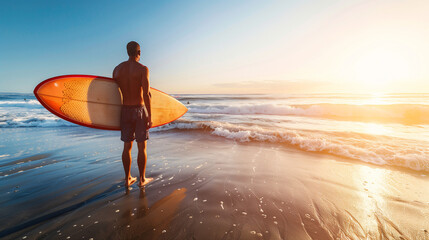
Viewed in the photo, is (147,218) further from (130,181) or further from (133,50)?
(133,50)

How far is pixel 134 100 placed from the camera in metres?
2.85

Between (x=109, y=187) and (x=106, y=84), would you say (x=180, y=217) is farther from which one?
(x=106, y=84)

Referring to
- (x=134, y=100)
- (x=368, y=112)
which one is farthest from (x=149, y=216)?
(x=368, y=112)

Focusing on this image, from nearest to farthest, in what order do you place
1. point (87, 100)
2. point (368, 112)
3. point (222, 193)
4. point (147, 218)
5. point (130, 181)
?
point (147, 218) < point (222, 193) < point (130, 181) < point (87, 100) < point (368, 112)

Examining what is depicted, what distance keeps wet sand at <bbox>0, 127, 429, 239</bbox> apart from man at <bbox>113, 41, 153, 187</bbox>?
737 millimetres

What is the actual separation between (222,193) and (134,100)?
2.02 meters

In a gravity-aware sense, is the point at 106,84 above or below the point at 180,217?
above

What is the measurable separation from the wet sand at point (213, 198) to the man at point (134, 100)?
0.74 metres

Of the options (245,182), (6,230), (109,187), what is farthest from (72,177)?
(245,182)

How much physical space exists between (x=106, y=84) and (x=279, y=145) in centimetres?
470

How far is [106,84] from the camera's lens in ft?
11.1

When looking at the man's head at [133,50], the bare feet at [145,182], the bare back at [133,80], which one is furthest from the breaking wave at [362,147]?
the man's head at [133,50]

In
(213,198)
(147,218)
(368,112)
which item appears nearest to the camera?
(147,218)

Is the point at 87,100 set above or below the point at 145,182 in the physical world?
above
